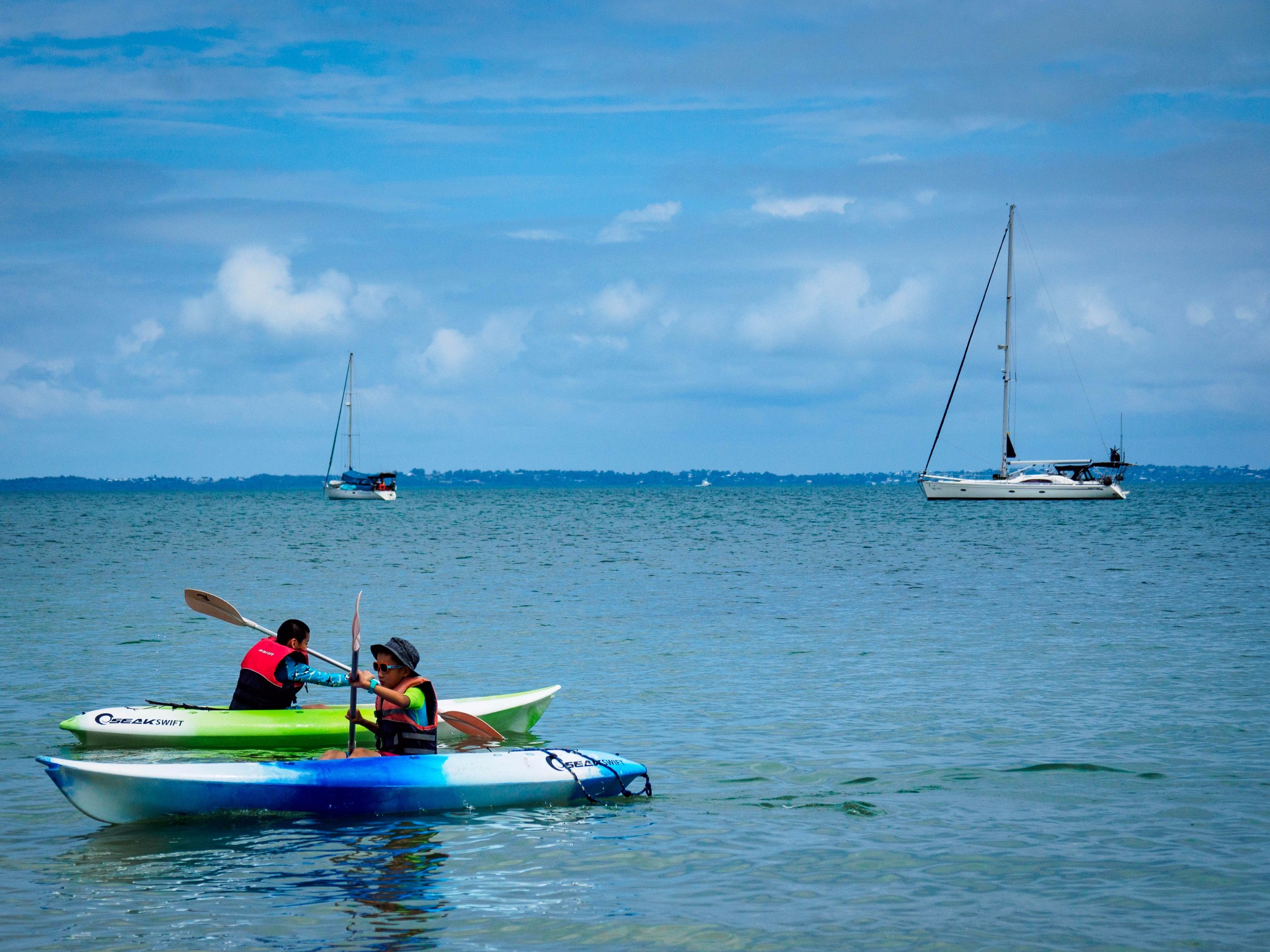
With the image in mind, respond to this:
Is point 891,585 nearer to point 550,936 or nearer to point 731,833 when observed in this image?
point 731,833

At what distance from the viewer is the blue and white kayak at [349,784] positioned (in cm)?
990

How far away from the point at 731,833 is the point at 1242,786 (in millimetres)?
5030

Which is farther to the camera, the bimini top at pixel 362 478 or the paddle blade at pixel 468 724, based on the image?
the bimini top at pixel 362 478

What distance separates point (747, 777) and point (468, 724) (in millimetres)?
3051

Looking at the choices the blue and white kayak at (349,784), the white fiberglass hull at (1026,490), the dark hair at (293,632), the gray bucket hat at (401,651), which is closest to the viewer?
the blue and white kayak at (349,784)

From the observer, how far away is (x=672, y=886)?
8.73 m

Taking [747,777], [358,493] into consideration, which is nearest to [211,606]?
[747,777]

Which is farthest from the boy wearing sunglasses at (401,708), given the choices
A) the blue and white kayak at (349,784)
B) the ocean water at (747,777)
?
the ocean water at (747,777)

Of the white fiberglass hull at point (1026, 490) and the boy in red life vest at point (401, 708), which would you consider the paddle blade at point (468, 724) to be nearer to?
the boy in red life vest at point (401, 708)

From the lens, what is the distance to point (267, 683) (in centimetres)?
1348

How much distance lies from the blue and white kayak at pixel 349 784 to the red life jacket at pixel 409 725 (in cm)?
31

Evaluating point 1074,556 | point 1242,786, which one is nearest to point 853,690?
point 1242,786

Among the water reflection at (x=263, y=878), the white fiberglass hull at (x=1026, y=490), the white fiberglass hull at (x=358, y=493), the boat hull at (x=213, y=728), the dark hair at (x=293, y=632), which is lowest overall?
the water reflection at (x=263, y=878)

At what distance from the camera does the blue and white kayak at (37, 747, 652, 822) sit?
9.90 m
